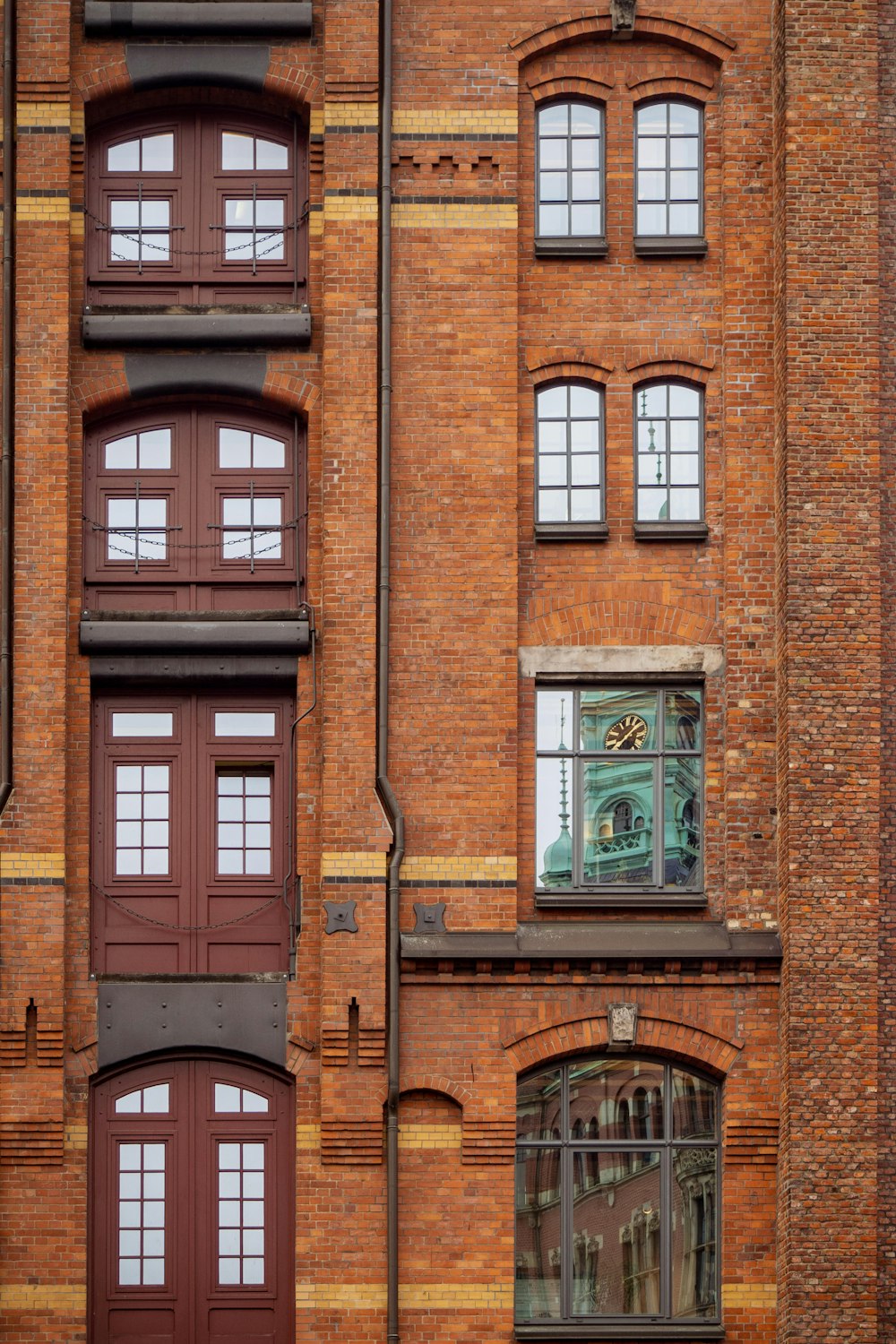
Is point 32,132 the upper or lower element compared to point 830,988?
upper

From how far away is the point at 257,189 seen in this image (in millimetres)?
20750

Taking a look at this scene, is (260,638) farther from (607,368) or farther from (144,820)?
(607,368)

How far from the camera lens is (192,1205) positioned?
19.7 meters

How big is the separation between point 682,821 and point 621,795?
2.19 ft

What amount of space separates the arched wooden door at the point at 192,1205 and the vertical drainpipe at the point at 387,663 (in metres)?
1.17

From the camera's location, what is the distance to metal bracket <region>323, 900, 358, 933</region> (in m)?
19.4

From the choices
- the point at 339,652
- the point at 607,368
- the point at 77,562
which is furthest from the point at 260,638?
the point at 607,368

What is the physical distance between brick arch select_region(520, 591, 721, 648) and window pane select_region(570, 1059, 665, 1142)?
4.21 metres

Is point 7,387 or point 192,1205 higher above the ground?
point 7,387

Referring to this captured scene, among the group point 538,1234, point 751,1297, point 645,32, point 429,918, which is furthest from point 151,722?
point 645,32

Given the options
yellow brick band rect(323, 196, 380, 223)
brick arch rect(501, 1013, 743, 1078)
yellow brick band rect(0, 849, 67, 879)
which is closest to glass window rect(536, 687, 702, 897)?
brick arch rect(501, 1013, 743, 1078)

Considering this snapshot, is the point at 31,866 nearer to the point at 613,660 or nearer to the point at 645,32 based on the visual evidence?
the point at 613,660

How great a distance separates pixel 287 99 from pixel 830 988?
34.6 feet

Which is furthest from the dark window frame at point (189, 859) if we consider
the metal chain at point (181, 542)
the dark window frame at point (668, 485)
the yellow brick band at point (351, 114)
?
the yellow brick band at point (351, 114)
